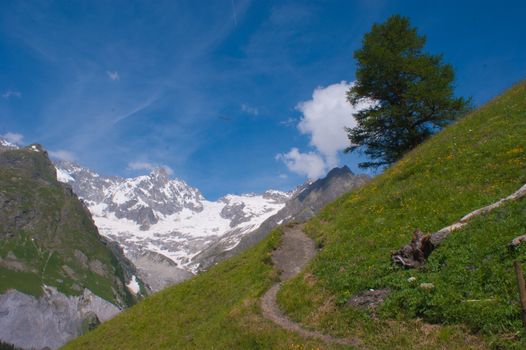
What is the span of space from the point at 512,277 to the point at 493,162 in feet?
41.5

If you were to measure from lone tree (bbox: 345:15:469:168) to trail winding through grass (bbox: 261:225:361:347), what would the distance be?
1500cm

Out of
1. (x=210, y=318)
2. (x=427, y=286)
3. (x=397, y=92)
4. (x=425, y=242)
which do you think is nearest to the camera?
(x=427, y=286)

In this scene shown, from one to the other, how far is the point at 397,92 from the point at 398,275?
104 feet

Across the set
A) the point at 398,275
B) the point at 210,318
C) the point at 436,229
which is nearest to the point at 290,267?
the point at 210,318

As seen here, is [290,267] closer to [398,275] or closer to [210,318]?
[210,318]

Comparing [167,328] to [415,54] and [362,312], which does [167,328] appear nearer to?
[362,312]

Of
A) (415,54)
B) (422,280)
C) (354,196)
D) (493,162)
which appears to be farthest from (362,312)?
(415,54)

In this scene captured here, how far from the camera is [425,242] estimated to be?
17.8 meters

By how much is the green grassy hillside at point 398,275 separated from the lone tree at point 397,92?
663cm

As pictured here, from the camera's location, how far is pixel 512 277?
13.2 m

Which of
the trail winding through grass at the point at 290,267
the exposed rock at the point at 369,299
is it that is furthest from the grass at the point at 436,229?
the trail winding through grass at the point at 290,267

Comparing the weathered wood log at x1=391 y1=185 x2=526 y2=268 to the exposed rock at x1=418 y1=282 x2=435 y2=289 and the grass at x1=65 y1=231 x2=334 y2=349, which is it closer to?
the exposed rock at x1=418 y1=282 x2=435 y2=289

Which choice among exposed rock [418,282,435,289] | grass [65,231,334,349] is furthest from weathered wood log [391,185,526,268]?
grass [65,231,334,349]

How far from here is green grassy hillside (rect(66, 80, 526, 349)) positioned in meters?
13.7
